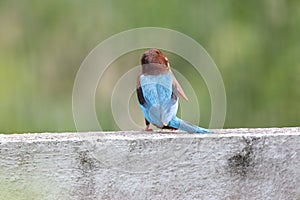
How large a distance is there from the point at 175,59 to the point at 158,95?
3.08 metres

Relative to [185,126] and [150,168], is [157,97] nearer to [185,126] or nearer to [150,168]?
[185,126]

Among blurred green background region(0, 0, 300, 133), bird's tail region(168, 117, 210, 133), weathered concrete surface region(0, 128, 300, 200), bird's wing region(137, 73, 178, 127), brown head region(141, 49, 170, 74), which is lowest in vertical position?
weathered concrete surface region(0, 128, 300, 200)

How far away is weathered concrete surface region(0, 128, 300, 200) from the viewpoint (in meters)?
1.42

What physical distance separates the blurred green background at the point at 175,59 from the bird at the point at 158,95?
2.87 metres

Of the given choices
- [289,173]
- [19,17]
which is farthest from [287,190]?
[19,17]

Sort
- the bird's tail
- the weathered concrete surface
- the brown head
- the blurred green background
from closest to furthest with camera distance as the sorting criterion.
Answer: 1. the weathered concrete surface
2. the bird's tail
3. the brown head
4. the blurred green background

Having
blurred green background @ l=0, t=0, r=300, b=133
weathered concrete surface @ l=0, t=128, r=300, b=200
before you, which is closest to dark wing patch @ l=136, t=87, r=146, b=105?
weathered concrete surface @ l=0, t=128, r=300, b=200

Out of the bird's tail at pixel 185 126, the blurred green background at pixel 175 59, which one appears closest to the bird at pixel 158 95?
the bird's tail at pixel 185 126

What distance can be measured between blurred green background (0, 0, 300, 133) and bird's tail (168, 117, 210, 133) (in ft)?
9.92

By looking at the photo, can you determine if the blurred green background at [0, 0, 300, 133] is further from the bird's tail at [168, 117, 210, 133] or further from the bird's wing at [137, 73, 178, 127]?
the bird's tail at [168, 117, 210, 133]

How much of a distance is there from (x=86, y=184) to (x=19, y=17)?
13.3 feet

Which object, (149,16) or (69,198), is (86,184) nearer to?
(69,198)

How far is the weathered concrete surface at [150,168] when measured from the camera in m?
1.42

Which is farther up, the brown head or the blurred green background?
the blurred green background
